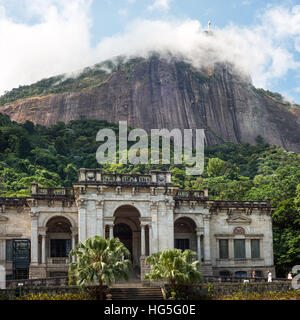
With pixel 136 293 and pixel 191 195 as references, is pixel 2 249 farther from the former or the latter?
pixel 191 195

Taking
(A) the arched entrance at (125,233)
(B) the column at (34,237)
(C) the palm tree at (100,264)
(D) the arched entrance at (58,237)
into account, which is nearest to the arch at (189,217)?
(A) the arched entrance at (125,233)

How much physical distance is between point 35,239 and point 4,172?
37173 mm

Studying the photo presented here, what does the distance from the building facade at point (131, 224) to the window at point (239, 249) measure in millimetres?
95

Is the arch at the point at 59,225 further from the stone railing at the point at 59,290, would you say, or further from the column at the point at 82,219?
the stone railing at the point at 59,290

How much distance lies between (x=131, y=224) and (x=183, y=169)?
55760mm

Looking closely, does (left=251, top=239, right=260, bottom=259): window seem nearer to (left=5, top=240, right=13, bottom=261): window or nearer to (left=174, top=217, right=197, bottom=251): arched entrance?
(left=174, top=217, right=197, bottom=251): arched entrance

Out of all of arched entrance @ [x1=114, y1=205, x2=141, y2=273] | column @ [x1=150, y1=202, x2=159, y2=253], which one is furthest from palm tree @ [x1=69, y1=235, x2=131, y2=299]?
arched entrance @ [x1=114, y1=205, x2=141, y2=273]

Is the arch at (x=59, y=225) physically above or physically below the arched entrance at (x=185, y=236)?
above

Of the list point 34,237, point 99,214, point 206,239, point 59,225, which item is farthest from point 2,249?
point 206,239

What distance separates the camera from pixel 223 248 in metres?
47.8

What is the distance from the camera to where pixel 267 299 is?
3441 centimetres

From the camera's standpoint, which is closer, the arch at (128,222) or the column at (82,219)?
the column at (82,219)
